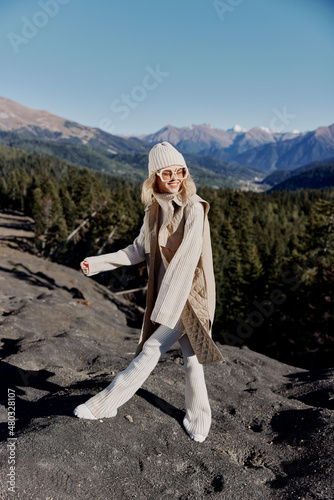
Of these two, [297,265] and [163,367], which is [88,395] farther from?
[297,265]

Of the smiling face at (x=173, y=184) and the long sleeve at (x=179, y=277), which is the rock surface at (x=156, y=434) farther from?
the smiling face at (x=173, y=184)

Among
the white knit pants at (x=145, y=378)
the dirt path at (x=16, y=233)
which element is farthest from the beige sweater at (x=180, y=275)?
the dirt path at (x=16, y=233)

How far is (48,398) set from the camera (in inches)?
→ 212

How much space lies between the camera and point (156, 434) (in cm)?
442

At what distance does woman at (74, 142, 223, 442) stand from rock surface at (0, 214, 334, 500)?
522mm

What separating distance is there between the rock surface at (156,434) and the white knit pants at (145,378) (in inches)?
9.6

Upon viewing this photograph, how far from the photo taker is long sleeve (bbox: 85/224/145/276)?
4227 millimetres

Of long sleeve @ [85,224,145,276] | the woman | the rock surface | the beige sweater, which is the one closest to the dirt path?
the rock surface

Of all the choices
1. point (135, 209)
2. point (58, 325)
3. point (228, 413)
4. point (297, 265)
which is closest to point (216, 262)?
point (297, 265)

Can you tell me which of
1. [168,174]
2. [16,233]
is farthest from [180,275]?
[16,233]

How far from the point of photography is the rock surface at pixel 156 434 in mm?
3467

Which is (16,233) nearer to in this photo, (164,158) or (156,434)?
(156,434)

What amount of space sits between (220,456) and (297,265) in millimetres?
27414

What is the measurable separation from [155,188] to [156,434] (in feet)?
11.0
